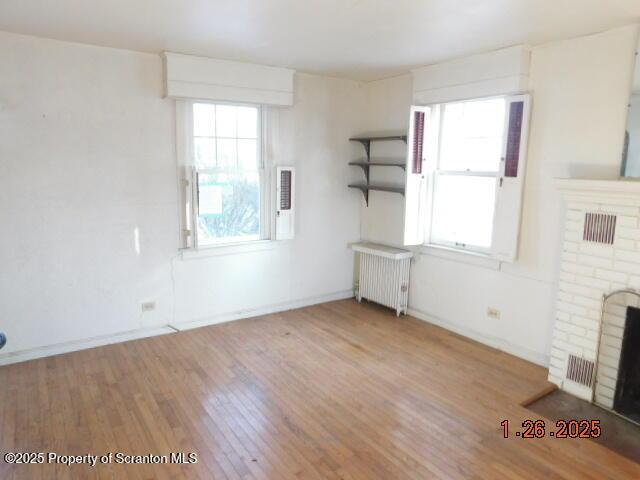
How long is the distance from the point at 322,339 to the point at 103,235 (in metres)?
2.13

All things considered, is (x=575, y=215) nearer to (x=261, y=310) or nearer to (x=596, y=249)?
(x=596, y=249)

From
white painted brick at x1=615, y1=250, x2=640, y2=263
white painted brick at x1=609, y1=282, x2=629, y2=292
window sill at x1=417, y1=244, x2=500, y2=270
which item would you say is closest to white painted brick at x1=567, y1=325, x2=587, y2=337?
white painted brick at x1=609, y1=282, x2=629, y2=292

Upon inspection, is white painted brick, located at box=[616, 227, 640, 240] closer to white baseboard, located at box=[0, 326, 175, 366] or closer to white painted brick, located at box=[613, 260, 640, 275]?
white painted brick, located at box=[613, 260, 640, 275]

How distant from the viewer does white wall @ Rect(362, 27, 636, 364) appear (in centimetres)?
309

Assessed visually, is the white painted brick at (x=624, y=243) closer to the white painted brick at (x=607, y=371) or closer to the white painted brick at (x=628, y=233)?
the white painted brick at (x=628, y=233)

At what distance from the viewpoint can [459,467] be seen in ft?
7.98

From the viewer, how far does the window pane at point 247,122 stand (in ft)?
14.4

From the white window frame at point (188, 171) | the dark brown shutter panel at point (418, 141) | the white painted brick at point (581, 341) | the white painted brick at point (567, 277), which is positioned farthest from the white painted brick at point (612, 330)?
the white window frame at point (188, 171)

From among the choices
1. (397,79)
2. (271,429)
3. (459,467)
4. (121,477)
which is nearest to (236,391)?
(271,429)

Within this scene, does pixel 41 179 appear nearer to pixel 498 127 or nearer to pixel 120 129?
pixel 120 129

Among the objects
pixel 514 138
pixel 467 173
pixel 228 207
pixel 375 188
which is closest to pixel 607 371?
pixel 514 138

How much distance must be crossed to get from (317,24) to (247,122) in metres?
1.63

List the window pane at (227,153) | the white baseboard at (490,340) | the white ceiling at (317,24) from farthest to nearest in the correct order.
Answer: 1. the window pane at (227,153)
2. the white baseboard at (490,340)
3. the white ceiling at (317,24)

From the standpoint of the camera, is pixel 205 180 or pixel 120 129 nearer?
pixel 120 129
